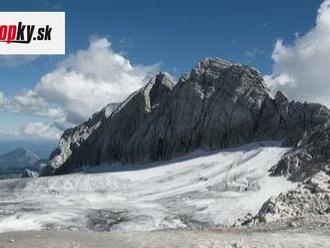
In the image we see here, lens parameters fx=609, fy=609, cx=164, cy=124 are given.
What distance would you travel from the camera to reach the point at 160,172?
480 feet

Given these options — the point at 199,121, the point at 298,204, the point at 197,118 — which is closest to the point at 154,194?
the point at 199,121

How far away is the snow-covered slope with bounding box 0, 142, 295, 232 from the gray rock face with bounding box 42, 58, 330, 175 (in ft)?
20.9

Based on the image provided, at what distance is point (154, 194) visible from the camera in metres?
124

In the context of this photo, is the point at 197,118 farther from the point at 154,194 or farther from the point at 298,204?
the point at 298,204

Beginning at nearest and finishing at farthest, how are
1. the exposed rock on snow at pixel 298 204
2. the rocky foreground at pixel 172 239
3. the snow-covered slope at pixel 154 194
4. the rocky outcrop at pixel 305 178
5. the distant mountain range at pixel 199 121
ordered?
the rocky foreground at pixel 172 239
the exposed rock on snow at pixel 298 204
the rocky outcrop at pixel 305 178
the snow-covered slope at pixel 154 194
the distant mountain range at pixel 199 121

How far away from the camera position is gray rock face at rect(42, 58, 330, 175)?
500 ft

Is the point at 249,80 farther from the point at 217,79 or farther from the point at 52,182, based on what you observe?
the point at 52,182

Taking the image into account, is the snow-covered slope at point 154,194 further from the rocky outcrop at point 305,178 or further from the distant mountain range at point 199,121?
the distant mountain range at point 199,121

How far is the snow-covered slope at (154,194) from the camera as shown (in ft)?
310

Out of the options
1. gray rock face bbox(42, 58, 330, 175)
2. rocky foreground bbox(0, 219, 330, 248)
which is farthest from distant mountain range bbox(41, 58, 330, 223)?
rocky foreground bbox(0, 219, 330, 248)

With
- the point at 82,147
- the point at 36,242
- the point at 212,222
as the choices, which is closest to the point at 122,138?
the point at 82,147

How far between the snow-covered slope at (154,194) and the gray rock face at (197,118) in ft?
20.9

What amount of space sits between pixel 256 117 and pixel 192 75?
25.8m

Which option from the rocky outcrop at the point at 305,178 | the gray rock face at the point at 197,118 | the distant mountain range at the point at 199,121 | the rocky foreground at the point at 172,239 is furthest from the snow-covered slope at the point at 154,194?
the rocky foreground at the point at 172,239
